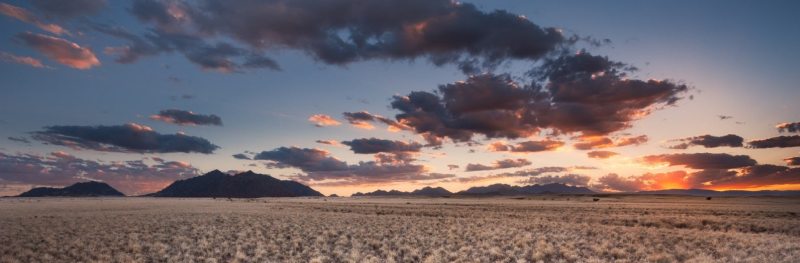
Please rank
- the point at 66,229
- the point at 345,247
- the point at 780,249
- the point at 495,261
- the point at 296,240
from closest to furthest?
1. the point at 495,261
2. the point at 780,249
3. the point at 345,247
4. the point at 296,240
5. the point at 66,229

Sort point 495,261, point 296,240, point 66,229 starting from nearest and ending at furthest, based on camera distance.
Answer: point 495,261 → point 296,240 → point 66,229

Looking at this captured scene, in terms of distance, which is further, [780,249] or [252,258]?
[780,249]

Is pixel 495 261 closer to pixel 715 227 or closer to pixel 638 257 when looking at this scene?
pixel 638 257

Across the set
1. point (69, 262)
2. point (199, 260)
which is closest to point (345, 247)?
point (199, 260)

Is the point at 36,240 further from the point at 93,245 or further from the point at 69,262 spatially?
the point at 69,262

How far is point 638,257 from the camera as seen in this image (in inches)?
688

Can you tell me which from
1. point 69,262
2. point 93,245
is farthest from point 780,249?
point 93,245

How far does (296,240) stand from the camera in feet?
73.6

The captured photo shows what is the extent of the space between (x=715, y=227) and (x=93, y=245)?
3762 cm

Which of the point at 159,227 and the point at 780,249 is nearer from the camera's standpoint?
the point at 780,249

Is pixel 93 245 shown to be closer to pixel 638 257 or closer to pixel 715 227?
pixel 638 257

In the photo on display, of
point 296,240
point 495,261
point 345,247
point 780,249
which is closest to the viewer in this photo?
point 495,261

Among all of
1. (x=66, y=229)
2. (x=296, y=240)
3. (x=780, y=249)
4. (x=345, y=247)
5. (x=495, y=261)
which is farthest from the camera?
(x=66, y=229)

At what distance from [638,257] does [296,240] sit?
620 inches
